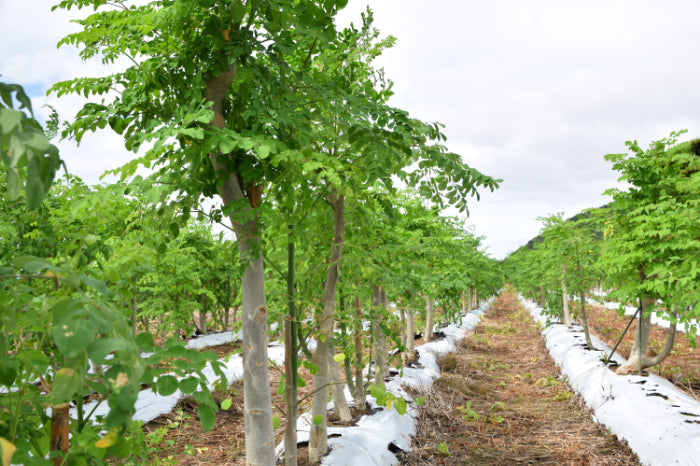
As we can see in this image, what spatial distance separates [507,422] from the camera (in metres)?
6.11

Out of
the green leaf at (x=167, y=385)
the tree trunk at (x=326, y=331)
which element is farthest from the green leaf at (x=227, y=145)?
the tree trunk at (x=326, y=331)

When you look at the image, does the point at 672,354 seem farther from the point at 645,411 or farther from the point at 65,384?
the point at 65,384

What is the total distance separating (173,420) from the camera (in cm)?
602

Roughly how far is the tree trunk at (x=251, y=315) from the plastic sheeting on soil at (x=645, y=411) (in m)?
4.17

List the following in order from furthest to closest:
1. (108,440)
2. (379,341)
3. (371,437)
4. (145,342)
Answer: (379,341)
(371,437)
(145,342)
(108,440)

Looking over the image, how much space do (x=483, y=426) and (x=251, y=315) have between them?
5.00 m

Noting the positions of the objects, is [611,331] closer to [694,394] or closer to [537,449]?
[694,394]

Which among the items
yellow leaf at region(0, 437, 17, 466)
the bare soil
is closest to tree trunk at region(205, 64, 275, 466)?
the bare soil

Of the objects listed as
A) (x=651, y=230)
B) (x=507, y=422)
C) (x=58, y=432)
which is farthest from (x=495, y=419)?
(x=58, y=432)

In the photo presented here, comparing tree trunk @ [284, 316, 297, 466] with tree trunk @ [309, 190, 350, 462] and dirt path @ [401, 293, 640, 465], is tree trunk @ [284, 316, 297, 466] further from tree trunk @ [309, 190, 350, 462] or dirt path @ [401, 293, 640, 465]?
dirt path @ [401, 293, 640, 465]

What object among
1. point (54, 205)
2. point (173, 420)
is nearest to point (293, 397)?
point (173, 420)

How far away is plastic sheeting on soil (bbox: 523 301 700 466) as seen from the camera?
429 cm

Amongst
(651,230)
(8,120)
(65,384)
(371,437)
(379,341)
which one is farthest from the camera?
(651,230)

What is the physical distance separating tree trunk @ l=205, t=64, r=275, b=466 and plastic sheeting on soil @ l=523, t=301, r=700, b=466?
4167mm
